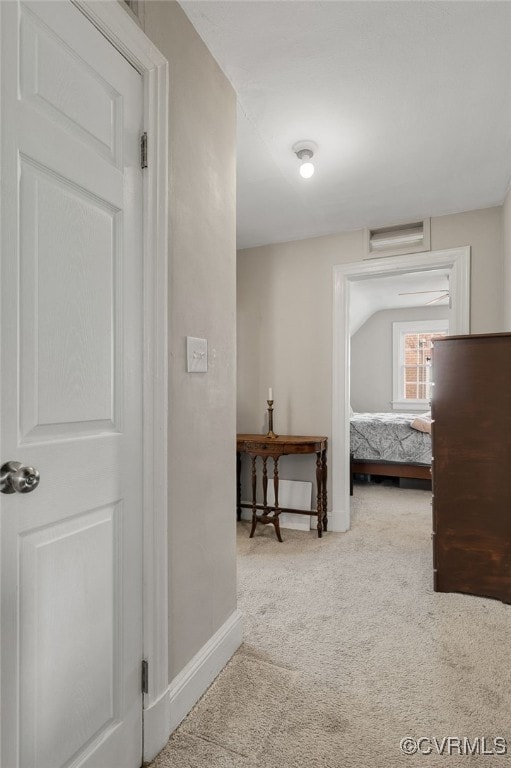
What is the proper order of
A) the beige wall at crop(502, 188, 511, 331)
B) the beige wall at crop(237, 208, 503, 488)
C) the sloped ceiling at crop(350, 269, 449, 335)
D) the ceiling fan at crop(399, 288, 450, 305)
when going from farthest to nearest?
the ceiling fan at crop(399, 288, 450, 305) → the sloped ceiling at crop(350, 269, 449, 335) → the beige wall at crop(237, 208, 503, 488) → the beige wall at crop(502, 188, 511, 331)

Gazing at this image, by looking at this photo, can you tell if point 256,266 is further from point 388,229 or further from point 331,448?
point 331,448

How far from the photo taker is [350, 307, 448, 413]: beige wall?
24.8ft

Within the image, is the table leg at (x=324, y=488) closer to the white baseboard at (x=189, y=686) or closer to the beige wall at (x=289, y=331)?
the beige wall at (x=289, y=331)

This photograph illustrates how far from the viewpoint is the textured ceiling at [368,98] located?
1.58 meters

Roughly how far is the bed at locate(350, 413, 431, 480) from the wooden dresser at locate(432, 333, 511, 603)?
94.5 inches

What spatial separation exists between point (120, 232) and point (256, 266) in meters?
2.77

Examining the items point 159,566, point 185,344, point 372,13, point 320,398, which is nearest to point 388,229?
point 320,398

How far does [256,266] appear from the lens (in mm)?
3920

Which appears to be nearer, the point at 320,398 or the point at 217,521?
the point at 217,521

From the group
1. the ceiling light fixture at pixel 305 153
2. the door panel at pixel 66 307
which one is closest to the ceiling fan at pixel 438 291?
the ceiling light fixture at pixel 305 153

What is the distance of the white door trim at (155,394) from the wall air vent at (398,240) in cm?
244

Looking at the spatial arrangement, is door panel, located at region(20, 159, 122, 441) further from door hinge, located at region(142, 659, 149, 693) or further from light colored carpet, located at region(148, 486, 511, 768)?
light colored carpet, located at region(148, 486, 511, 768)

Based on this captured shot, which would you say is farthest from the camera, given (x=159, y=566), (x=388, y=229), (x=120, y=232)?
(x=388, y=229)

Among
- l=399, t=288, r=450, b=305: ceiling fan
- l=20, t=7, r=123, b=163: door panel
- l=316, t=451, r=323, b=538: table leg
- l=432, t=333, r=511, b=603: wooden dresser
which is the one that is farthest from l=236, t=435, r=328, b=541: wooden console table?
l=399, t=288, r=450, b=305: ceiling fan
